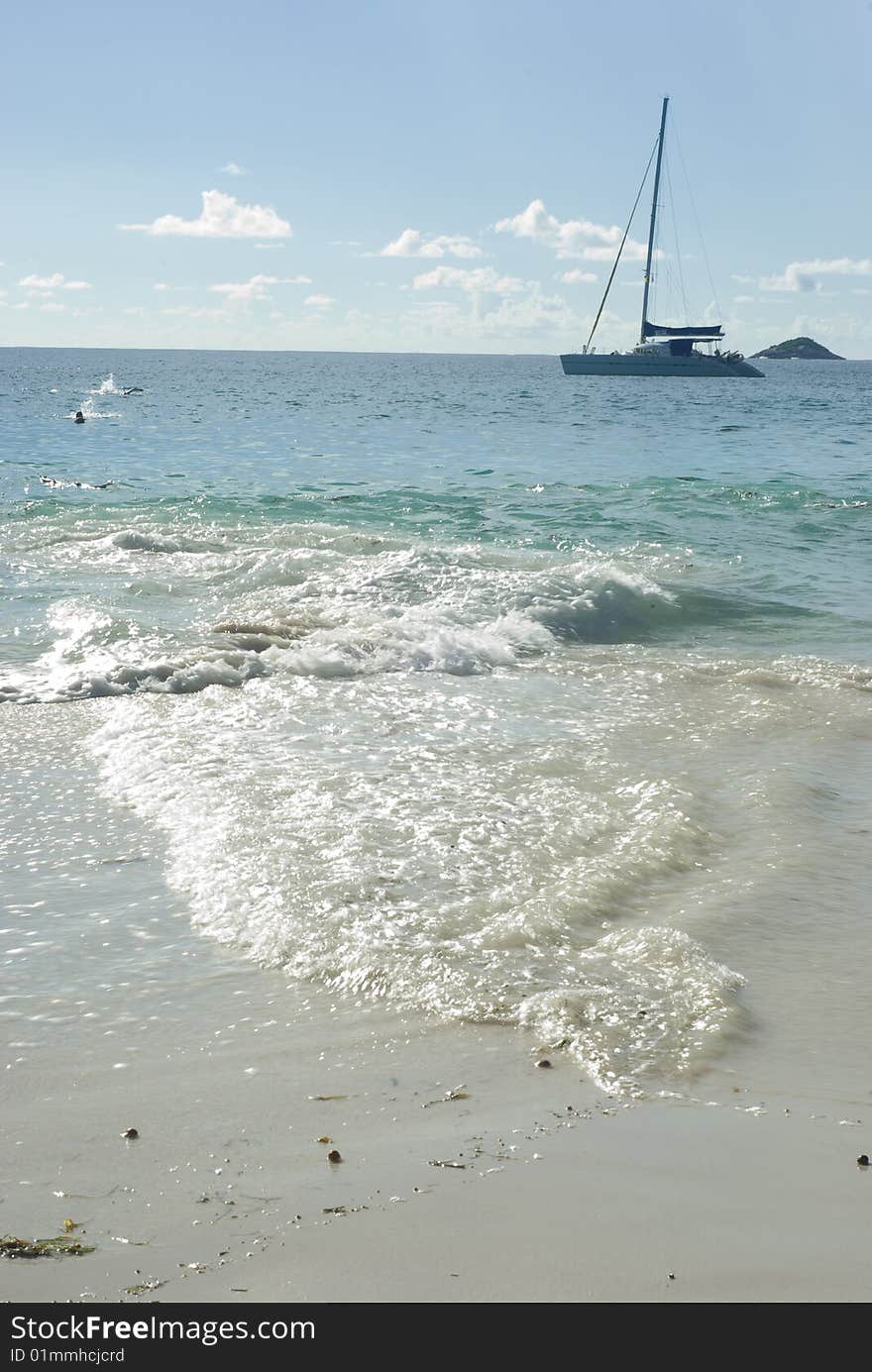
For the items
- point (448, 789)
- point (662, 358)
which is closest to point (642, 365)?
point (662, 358)

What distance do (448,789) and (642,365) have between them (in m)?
82.0

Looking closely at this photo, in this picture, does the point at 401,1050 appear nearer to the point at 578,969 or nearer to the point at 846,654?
the point at 578,969

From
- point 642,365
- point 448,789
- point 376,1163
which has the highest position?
point 642,365

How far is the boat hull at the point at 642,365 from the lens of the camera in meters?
81.9

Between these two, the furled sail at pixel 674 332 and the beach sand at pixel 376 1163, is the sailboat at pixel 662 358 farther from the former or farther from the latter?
the beach sand at pixel 376 1163

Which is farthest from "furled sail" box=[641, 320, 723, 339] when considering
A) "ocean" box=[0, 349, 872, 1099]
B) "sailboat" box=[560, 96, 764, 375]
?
"ocean" box=[0, 349, 872, 1099]

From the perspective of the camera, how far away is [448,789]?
5484 millimetres

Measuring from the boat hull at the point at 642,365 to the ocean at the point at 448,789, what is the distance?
7006 cm

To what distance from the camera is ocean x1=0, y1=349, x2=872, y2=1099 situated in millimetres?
3473

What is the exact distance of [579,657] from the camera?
9211 mm

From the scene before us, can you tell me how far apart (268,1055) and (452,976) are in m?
0.71

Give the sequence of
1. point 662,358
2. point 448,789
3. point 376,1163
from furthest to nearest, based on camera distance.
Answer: point 662,358
point 448,789
point 376,1163

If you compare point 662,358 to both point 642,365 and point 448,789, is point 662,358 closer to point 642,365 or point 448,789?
point 642,365

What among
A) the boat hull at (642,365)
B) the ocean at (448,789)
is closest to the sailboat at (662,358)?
the boat hull at (642,365)
